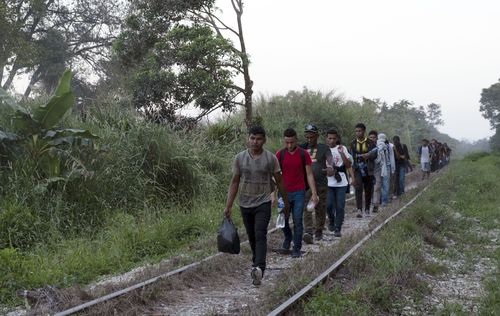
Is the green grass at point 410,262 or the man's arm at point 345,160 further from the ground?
the man's arm at point 345,160

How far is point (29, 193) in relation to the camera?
879cm

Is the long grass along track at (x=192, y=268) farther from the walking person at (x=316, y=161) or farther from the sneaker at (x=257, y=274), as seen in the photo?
the walking person at (x=316, y=161)

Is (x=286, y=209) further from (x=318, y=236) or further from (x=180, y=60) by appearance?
(x=180, y=60)

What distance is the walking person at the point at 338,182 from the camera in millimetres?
9398

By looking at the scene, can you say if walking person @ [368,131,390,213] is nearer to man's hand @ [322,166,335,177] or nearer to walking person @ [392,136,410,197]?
walking person @ [392,136,410,197]

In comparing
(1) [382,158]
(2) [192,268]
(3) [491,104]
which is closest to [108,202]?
(2) [192,268]

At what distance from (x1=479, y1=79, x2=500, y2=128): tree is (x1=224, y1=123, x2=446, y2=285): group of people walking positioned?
2949 inches

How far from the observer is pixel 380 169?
41.3 ft

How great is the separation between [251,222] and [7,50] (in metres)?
17.9

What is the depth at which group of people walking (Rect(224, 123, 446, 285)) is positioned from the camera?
6.26m

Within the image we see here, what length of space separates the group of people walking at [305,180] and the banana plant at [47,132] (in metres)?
3.98

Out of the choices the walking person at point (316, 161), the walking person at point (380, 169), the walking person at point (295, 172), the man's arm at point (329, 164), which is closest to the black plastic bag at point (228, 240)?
the walking person at point (295, 172)

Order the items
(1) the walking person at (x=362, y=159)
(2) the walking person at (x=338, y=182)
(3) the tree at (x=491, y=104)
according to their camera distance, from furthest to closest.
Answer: (3) the tree at (x=491, y=104)
(1) the walking person at (x=362, y=159)
(2) the walking person at (x=338, y=182)

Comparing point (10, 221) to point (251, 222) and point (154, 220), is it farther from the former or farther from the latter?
point (251, 222)
